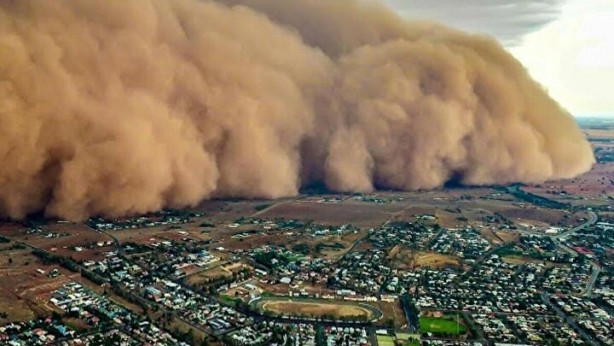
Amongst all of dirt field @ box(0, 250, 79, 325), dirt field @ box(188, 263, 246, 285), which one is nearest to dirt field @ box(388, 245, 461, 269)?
dirt field @ box(188, 263, 246, 285)

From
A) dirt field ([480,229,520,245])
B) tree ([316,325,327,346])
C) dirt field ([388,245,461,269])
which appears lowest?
tree ([316,325,327,346])

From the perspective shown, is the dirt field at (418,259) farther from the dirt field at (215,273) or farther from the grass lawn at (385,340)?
the grass lawn at (385,340)

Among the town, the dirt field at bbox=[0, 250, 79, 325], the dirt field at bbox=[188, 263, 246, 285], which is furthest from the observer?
the dirt field at bbox=[188, 263, 246, 285]

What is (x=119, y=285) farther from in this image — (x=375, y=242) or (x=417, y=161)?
(x=417, y=161)

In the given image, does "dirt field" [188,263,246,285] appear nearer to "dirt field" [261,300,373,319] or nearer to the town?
the town

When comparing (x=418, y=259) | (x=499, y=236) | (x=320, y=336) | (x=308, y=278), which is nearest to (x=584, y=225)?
(x=499, y=236)

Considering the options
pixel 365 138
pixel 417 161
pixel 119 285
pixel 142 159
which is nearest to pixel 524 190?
pixel 417 161
